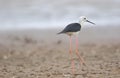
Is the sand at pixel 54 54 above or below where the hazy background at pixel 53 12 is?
below

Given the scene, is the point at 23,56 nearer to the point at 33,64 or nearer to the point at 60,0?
the point at 33,64

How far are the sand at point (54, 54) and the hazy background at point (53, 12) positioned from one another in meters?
0.94

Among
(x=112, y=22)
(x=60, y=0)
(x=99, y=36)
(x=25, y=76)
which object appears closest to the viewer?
(x=25, y=76)

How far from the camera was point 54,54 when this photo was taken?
1468 centimetres

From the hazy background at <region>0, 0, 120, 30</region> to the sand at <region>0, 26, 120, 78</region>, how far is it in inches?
37.2

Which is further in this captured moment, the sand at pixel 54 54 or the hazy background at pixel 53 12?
the hazy background at pixel 53 12

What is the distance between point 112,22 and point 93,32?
1643 mm

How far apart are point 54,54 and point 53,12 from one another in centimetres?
815

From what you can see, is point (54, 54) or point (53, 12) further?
point (53, 12)

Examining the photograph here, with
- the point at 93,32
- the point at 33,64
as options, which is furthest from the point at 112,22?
the point at 33,64

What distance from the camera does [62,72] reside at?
1100 centimetres

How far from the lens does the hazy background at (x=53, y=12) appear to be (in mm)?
21906

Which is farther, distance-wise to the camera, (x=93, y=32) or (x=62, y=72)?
(x=93, y=32)

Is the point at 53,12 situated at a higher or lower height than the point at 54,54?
higher
